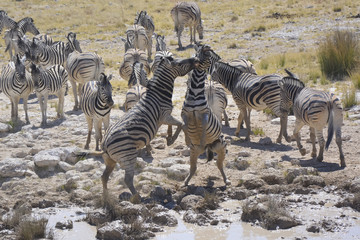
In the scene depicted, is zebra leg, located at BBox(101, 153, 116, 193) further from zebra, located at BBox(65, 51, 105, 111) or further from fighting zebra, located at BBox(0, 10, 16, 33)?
fighting zebra, located at BBox(0, 10, 16, 33)

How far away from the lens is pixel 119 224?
7770 mm

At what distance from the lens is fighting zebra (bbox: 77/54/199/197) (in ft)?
27.7

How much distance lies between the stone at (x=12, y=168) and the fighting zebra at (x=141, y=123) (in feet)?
6.29

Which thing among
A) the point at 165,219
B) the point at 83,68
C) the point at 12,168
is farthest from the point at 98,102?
the point at 83,68

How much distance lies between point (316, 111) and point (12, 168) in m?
5.37

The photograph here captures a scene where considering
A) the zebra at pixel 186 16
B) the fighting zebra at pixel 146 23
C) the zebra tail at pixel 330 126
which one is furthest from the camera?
the zebra at pixel 186 16

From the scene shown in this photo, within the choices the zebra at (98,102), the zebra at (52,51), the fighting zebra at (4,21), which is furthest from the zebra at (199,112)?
the fighting zebra at (4,21)

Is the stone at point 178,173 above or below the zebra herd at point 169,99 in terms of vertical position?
below

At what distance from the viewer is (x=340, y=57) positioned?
16359 mm

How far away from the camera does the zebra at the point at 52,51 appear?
17.1 m

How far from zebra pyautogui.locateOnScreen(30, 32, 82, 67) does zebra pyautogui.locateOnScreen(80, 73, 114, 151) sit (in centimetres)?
610

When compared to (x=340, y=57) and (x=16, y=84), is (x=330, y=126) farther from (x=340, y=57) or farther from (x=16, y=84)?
(x=16, y=84)

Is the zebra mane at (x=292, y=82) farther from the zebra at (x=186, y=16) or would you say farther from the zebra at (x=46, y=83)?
the zebra at (x=186, y=16)

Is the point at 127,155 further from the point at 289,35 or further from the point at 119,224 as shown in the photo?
the point at 289,35
